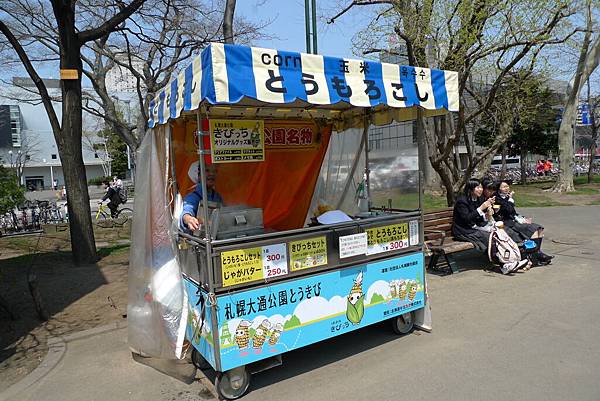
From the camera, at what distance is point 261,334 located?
3443mm

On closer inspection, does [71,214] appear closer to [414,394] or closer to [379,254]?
[379,254]

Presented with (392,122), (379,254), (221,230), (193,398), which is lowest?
(193,398)

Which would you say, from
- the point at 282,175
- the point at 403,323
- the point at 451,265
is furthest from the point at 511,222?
the point at 282,175

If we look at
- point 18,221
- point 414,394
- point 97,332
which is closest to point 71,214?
point 97,332

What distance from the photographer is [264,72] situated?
3.10 metres

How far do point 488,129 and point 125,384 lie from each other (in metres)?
24.6

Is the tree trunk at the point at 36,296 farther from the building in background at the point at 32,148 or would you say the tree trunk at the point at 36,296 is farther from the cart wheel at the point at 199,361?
the building in background at the point at 32,148

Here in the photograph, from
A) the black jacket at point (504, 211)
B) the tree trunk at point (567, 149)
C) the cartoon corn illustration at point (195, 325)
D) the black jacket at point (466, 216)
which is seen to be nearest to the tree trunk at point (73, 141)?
the cartoon corn illustration at point (195, 325)

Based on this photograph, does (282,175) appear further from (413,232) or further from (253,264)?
(253,264)

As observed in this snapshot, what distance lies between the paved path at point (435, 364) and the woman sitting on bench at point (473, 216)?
1392 millimetres

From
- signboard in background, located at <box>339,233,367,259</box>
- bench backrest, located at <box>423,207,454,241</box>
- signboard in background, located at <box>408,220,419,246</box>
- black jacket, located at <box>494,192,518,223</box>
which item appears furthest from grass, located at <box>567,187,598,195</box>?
signboard in background, located at <box>339,233,367,259</box>

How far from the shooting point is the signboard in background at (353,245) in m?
3.85

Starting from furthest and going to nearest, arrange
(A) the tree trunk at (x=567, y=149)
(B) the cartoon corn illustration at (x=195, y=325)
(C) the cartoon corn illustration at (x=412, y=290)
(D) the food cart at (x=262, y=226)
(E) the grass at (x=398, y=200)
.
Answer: (A) the tree trunk at (x=567, y=149)
(E) the grass at (x=398, y=200)
(C) the cartoon corn illustration at (x=412, y=290)
(B) the cartoon corn illustration at (x=195, y=325)
(D) the food cart at (x=262, y=226)

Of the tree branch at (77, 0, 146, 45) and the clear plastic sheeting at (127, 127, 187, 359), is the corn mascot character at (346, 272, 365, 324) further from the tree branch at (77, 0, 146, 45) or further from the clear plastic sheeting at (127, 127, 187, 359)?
the tree branch at (77, 0, 146, 45)
